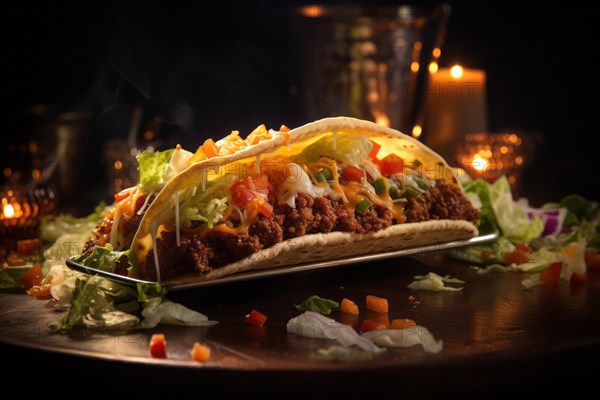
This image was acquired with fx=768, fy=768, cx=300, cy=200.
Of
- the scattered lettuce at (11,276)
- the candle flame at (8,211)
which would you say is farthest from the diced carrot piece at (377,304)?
the candle flame at (8,211)

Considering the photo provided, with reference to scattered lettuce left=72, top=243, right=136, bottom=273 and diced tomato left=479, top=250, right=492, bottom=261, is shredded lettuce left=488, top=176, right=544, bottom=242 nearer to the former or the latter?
diced tomato left=479, top=250, right=492, bottom=261

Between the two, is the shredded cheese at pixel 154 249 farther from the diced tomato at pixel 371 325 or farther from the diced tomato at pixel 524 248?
the diced tomato at pixel 524 248

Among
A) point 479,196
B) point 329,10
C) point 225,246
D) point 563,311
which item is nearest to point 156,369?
point 225,246

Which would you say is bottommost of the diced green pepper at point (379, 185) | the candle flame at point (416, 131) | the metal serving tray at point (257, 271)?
the metal serving tray at point (257, 271)

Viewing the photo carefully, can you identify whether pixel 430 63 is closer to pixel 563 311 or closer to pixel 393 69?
pixel 393 69

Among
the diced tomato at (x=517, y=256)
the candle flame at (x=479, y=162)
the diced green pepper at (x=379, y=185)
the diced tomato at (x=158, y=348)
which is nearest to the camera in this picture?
the diced tomato at (x=158, y=348)

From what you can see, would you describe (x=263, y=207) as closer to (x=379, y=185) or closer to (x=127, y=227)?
(x=127, y=227)

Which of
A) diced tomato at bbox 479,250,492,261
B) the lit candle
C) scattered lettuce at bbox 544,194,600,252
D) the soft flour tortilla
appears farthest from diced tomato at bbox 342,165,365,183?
the lit candle

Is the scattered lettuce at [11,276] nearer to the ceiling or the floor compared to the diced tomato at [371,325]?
nearer to the ceiling
